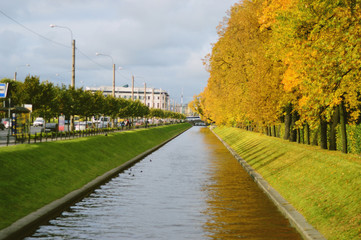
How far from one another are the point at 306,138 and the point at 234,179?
14.0 metres

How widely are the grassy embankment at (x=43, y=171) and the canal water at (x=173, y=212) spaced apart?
0.86 meters

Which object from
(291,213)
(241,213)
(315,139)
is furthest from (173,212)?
(315,139)

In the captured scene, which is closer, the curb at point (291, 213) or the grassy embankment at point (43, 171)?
the curb at point (291, 213)

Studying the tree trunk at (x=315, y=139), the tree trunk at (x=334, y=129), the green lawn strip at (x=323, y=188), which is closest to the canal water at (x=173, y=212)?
the green lawn strip at (x=323, y=188)

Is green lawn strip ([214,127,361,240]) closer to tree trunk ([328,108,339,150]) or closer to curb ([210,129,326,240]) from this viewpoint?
curb ([210,129,326,240])

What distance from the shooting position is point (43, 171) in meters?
18.4

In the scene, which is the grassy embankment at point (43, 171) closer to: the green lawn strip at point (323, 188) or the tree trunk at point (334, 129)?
the green lawn strip at point (323, 188)

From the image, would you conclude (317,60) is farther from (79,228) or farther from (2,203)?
(2,203)

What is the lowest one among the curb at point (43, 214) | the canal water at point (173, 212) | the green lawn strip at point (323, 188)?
the canal water at point (173, 212)

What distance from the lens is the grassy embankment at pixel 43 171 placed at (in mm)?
13622

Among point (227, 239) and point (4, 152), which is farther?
point (4, 152)

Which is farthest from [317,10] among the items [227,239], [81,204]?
[81,204]

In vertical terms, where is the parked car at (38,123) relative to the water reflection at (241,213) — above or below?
above

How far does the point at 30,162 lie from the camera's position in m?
18.6
